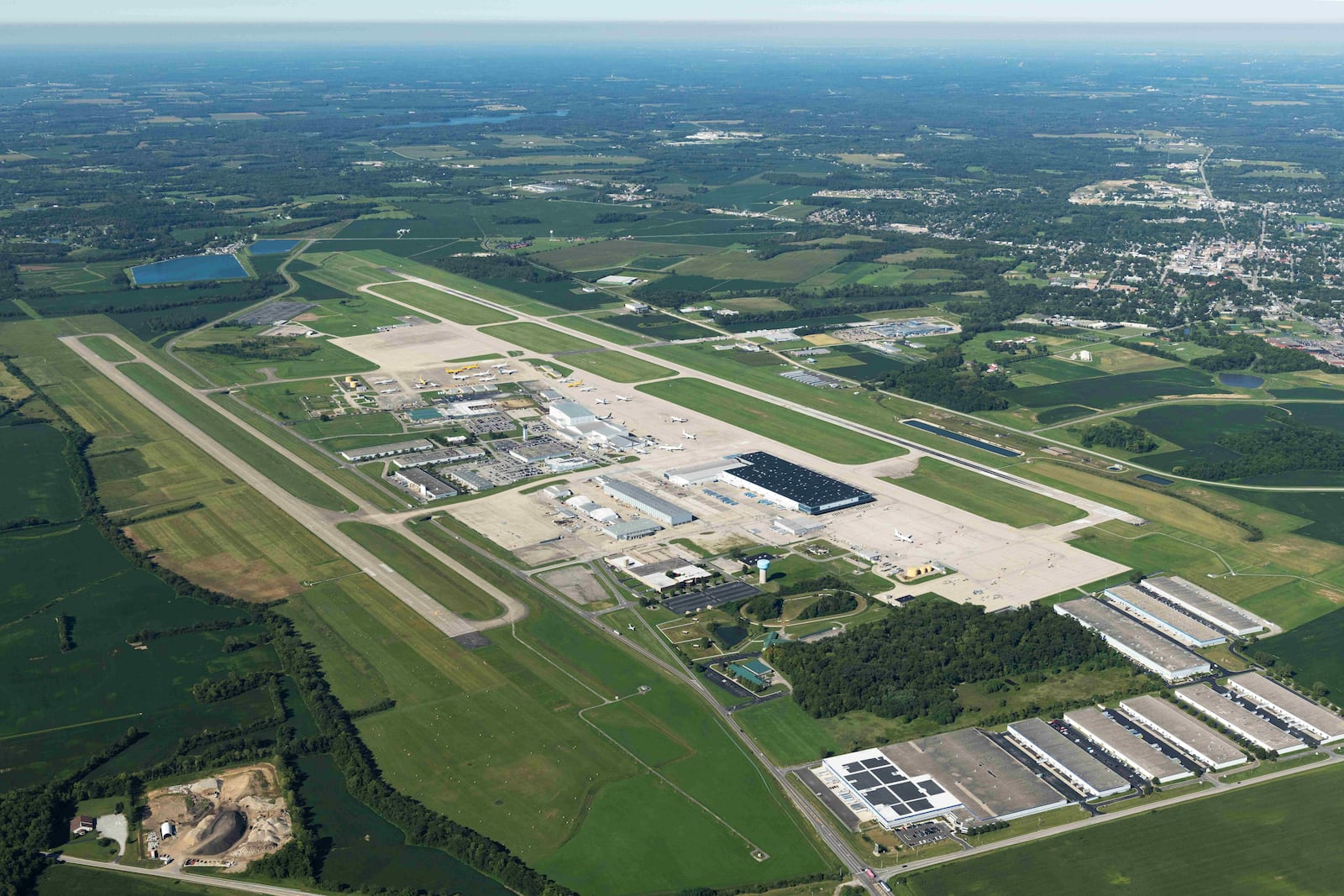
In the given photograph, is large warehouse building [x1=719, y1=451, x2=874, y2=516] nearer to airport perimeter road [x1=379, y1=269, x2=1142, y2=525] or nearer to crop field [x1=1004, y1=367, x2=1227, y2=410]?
airport perimeter road [x1=379, y1=269, x2=1142, y2=525]

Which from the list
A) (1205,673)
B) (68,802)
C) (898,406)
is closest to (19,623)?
(68,802)

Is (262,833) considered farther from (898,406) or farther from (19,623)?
(898,406)

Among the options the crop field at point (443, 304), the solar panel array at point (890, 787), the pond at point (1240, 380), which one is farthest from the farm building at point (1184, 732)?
the crop field at point (443, 304)

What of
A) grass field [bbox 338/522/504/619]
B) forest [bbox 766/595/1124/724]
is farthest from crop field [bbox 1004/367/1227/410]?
grass field [bbox 338/522/504/619]

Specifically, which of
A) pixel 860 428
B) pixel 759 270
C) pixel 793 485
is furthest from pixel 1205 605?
pixel 759 270

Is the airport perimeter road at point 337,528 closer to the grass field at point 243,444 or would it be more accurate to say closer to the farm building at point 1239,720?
the grass field at point 243,444

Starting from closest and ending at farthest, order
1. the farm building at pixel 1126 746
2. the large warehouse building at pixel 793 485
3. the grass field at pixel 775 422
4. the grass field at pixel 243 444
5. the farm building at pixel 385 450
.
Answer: the farm building at pixel 1126 746, the large warehouse building at pixel 793 485, the grass field at pixel 243 444, the farm building at pixel 385 450, the grass field at pixel 775 422

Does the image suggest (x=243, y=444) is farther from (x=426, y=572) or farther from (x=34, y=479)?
(x=426, y=572)
